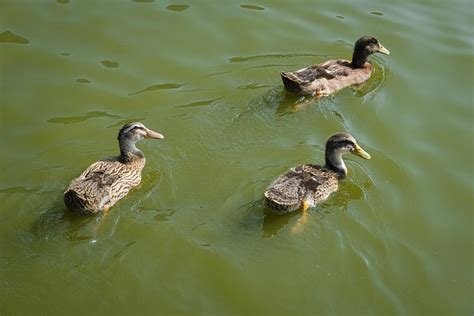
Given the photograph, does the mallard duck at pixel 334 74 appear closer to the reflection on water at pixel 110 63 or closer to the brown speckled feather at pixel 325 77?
the brown speckled feather at pixel 325 77

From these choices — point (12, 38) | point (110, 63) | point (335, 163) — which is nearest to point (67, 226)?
point (335, 163)

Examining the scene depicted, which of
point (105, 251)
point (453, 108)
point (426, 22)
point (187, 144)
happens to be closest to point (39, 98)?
point (187, 144)

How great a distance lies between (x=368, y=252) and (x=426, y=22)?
599cm

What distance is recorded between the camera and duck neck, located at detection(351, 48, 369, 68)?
32.6 ft

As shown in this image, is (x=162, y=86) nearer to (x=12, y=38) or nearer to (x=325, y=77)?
(x=325, y=77)

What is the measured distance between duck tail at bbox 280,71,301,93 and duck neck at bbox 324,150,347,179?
1.54 m

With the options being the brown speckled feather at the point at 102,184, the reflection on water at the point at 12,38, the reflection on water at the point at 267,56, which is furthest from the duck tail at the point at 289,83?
the reflection on water at the point at 12,38

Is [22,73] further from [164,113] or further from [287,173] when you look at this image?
[287,173]

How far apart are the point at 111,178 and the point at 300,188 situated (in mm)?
2248

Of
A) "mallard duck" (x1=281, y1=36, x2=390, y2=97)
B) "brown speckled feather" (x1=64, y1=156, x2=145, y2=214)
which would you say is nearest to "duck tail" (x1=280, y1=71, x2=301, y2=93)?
"mallard duck" (x1=281, y1=36, x2=390, y2=97)

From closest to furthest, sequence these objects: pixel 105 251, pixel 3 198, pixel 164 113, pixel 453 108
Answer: pixel 105 251 → pixel 3 198 → pixel 164 113 → pixel 453 108

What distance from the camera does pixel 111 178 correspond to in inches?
290

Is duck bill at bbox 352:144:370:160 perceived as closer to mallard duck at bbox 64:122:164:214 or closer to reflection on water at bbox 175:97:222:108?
reflection on water at bbox 175:97:222:108

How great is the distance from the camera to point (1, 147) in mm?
7965
